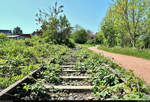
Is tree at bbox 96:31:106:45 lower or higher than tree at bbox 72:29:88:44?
lower

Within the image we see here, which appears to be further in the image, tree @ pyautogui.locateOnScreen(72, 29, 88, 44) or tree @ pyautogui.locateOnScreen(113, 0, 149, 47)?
tree @ pyautogui.locateOnScreen(72, 29, 88, 44)

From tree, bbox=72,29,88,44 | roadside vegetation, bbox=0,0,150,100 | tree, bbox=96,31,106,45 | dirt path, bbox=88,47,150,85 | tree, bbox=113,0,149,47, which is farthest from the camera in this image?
tree, bbox=72,29,88,44

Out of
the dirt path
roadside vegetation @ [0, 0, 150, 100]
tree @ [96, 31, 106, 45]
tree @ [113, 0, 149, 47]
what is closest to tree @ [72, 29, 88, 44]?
tree @ [96, 31, 106, 45]

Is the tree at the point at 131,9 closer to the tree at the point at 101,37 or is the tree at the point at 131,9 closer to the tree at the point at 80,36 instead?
the tree at the point at 101,37

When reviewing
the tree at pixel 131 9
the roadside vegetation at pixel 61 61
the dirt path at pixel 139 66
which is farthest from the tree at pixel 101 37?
the dirt path at pixel 139 66

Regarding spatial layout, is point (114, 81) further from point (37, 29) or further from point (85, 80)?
point (37, 29)

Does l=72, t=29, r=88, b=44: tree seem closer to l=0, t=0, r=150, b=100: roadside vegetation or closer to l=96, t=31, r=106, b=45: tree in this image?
l=96, t=31, r=106, b=45: tree

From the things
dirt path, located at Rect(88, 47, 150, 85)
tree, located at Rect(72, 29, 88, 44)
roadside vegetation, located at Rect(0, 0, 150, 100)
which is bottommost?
dirt path, located at Rect(88, 47, 150, 85)

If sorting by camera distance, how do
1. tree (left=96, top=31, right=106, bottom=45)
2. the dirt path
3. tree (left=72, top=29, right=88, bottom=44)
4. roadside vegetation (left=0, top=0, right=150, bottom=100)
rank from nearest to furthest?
roadside vegetation (left=0, top=0, right=150, bottom=100) → the dirt path → tree (left=96, top=31, right=106, bottom=45) → tree (left=72, top=29, right=88, bottom=44)

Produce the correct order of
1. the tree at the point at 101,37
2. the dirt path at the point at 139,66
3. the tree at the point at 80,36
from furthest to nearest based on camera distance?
the tree at the point at 80,36 → the tree at the point at 101,37 → the dirt path at the point at 139,66

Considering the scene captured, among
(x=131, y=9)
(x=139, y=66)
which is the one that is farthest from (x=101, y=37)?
(x=139, y=66)

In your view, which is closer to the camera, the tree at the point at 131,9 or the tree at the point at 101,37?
the tree at the point at 131,9

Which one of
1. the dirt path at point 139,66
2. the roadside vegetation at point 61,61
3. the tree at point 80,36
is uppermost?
the tree at point 80,36

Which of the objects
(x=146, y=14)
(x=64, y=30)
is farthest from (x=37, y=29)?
(x=146, y=14)
